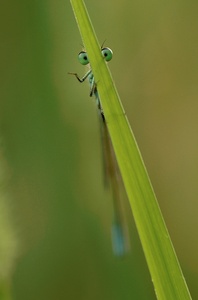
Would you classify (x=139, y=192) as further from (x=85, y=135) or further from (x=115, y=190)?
(x=85, y=135)

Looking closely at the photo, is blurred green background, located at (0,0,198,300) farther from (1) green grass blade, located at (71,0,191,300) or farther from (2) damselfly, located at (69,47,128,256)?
(1) green grass blade, located at (71,0,191,300)

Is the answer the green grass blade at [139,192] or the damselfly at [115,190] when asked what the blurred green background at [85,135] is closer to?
the damselfly at [115,190]

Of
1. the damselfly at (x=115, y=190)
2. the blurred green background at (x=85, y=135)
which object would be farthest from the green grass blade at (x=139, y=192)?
the blurred green background at (x=85, y=135)

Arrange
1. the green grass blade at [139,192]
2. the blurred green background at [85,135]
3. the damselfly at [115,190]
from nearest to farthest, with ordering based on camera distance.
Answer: the green grass blade at [139,192], the damselfly at [115,190], the blurred green background at [85,135]

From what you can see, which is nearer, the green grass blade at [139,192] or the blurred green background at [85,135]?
the green grass blade at [139,192]

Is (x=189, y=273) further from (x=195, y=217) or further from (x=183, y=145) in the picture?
(x=183, y=145)

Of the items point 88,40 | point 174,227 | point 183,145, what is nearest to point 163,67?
point 183,145

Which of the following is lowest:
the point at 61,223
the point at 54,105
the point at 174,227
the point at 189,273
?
the point at 189,273
